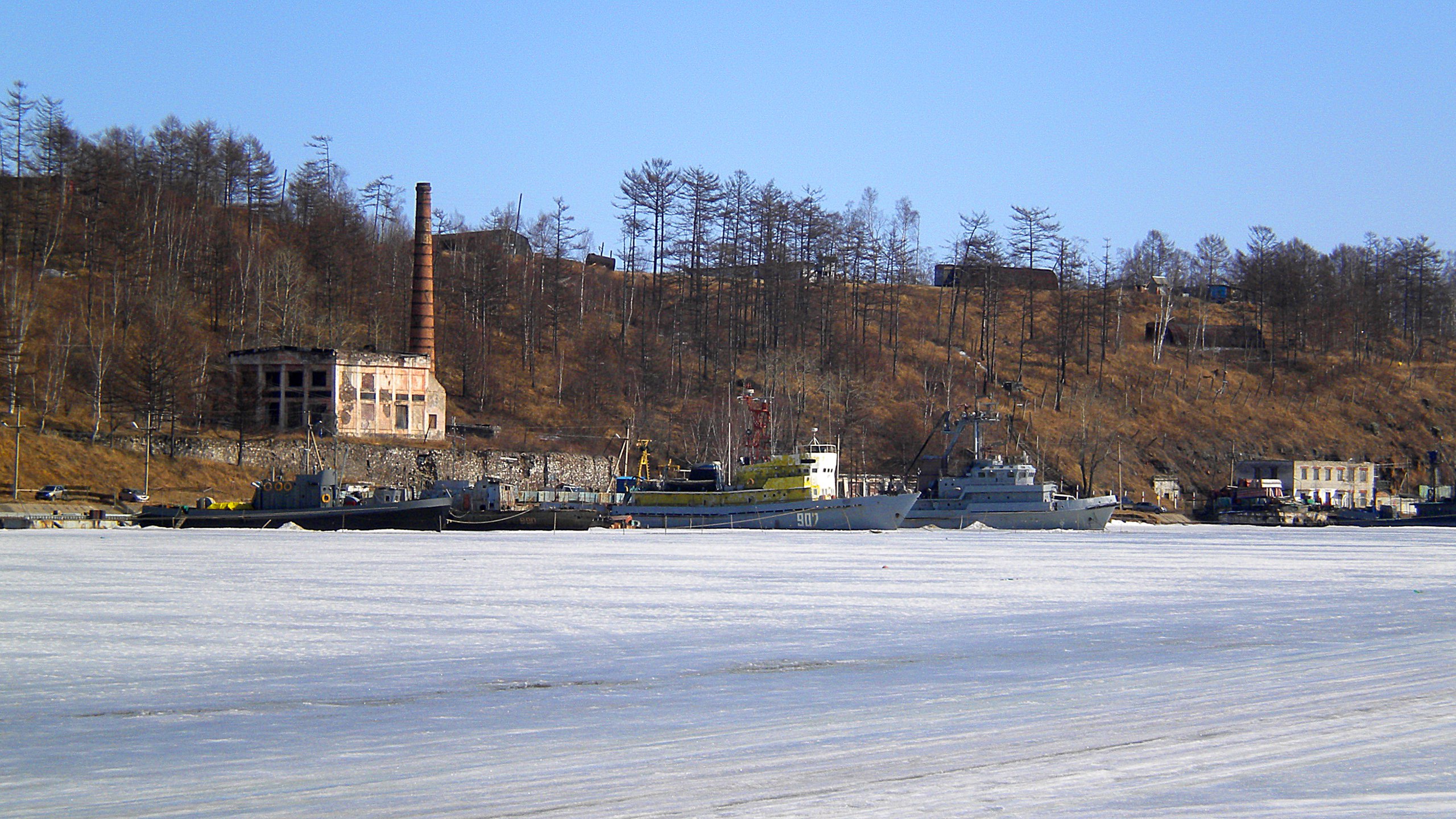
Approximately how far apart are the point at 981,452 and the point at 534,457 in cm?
2935

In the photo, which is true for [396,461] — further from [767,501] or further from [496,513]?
[767,501]

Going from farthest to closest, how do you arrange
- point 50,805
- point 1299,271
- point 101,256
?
point 1299,271
point 101,256
point 50,805

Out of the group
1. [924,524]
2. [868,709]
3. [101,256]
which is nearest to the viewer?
[868,709]

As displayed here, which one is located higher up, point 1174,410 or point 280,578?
point 1174,410

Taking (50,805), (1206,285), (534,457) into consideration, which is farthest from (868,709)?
(1206,285)

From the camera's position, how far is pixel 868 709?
11781mm

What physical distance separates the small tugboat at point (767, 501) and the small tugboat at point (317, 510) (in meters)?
12.5

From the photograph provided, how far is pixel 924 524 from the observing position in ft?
230

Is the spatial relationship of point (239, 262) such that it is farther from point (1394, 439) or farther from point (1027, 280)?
point (1394, 439)

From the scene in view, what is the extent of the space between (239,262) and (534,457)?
92.9 feet

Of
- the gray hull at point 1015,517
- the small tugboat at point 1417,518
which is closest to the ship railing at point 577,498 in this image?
the gray hull at point 1015,517

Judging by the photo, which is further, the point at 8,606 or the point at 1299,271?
the point at 1299,271

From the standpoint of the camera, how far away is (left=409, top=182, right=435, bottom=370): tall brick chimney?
82438 mm

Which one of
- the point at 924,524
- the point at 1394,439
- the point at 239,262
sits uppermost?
the point at 239,262
